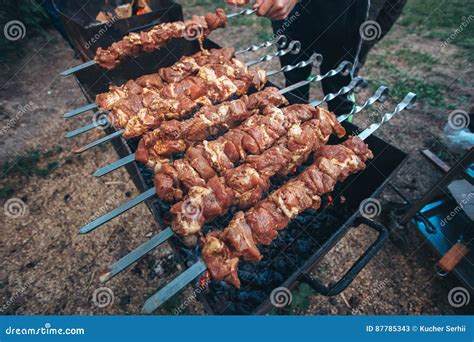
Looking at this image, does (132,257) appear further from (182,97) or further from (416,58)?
(416,58)

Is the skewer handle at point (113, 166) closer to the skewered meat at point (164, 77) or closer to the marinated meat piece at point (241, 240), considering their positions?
the skewered meat at point (164, 77)

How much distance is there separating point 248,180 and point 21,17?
27.1 ft

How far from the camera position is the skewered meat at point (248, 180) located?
2359mm

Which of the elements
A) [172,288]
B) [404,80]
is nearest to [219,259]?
[172,288]

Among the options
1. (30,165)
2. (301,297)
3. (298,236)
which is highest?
(298,236)

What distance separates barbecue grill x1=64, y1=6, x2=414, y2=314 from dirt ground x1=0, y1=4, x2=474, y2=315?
497 mm

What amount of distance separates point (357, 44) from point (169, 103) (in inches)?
114

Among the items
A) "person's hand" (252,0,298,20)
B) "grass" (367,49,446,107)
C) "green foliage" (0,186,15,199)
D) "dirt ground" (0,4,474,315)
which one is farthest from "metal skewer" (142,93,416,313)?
"grass" (367,49,446,107)

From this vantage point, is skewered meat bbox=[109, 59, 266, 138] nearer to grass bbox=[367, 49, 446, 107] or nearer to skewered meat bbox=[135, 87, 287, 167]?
skewered meat bbox=[135, 87, 287, 167]

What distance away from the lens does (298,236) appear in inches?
123

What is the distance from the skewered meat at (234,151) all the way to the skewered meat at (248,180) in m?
0.02

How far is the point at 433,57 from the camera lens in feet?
23.0

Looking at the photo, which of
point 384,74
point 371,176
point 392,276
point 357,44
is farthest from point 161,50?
point 384,74

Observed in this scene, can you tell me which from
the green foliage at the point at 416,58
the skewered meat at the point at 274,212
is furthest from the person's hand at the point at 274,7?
A: the green foliage at the point at 416,58
